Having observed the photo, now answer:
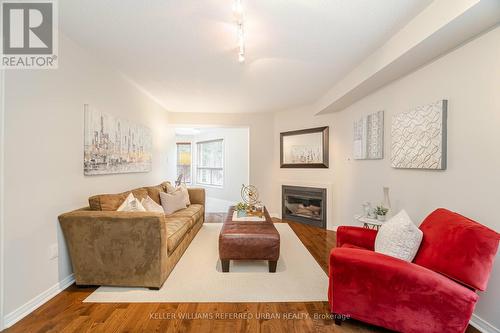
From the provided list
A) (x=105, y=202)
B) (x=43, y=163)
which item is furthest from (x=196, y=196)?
(x=43, y=163)

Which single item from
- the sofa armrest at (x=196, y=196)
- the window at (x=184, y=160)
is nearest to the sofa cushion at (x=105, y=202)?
the sofa armrest at (x=196, y=196)

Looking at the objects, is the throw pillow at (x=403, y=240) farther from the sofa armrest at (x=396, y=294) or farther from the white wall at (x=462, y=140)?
the white wall at (x=462, y=140)

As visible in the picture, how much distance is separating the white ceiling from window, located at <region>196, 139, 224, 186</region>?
3.84m

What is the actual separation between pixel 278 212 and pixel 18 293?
4.32m

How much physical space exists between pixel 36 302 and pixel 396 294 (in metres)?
2.86

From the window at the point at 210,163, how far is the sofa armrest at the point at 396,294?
5.82 meters

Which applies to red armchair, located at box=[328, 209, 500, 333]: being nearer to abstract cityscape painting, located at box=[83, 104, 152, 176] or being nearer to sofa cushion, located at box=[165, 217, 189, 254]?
sofa cushion, located at box=[165, 217, 189, 254]

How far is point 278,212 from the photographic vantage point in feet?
17.2

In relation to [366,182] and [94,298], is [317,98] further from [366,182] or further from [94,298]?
[94,298]

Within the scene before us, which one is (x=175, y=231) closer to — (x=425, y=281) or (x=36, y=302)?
(x=36, y=302)

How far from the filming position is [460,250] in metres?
1.45

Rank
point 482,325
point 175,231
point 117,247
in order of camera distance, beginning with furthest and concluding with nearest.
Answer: point 175,231
point 117,247
point 482,325

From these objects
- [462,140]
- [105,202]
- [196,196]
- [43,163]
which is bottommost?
[196,196]

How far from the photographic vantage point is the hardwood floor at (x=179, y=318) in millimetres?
1676
